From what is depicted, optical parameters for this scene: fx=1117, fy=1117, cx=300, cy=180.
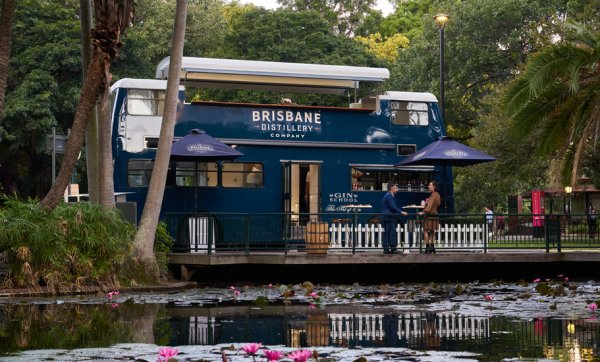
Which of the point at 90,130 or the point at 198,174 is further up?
the point at 90,130

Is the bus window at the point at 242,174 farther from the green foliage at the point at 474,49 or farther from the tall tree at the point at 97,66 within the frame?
the green foliage at the point at 474,49

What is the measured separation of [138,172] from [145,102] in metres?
1.78

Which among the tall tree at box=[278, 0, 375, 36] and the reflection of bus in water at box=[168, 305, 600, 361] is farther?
the tall tree at box=[278, 0, 375, 36]

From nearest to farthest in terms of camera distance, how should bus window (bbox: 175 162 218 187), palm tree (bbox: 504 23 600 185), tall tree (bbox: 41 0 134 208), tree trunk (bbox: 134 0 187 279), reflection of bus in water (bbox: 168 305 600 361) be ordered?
reflection of bus in water (bbox: 168 305 600 361), tall tree (bbox: 41 0 134 208), tree trunk (bbox: 134 0 187 279), palm tree (bbox: 504 23 600 185), bus window (bbox: 175 162 218 187)

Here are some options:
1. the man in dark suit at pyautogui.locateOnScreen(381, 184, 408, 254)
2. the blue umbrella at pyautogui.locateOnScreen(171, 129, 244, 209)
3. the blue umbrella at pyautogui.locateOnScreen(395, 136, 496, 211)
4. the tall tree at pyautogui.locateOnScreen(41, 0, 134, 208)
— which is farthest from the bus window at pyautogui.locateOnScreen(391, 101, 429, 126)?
the tall tree at pyautogui.locateOnScreen(41, 0, 134, 208)

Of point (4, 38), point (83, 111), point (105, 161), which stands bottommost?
point (105, 161)

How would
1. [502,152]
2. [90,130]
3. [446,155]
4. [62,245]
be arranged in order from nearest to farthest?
[62,245] < [90,130] < [446,155] < [502,152]

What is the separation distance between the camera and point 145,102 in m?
28.1

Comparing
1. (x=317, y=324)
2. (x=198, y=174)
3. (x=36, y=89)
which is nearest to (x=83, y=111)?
(x=198, y=174)

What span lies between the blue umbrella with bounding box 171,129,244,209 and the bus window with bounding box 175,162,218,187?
4.13ft

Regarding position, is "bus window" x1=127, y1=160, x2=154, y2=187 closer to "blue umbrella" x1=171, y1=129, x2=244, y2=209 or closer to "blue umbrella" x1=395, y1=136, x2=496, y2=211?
"blue umbrella" x1=171, y1=129, x2=244, y2=209

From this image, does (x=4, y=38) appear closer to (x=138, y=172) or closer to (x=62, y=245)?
(x=62, y=245)

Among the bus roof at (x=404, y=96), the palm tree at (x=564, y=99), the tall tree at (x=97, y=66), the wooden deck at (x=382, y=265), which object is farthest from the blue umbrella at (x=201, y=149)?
the palm tree at (x=564, y=99)

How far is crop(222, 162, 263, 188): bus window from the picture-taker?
29.0 metres
